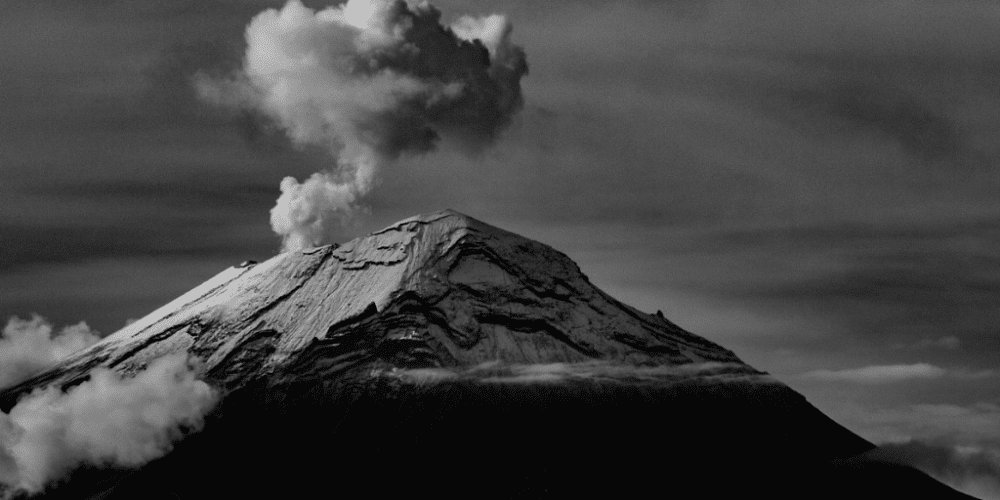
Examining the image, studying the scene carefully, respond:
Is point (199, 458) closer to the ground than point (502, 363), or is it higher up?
closer to the ground

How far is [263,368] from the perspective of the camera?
196875mm

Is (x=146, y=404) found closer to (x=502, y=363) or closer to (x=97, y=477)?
(x=97, y=477)

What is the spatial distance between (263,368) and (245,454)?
33.5 ft

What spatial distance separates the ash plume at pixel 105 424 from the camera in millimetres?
193375

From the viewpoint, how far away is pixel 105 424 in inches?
7672

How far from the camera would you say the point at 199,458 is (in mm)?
196500

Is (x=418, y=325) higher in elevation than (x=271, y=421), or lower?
higher

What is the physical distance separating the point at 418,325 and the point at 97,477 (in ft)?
131

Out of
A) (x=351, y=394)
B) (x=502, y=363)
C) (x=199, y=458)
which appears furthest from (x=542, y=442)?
(x=199, y=458)

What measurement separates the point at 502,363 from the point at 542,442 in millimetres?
10397

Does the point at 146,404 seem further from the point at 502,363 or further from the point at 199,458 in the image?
the point at 502,363

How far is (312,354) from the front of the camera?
197 metres

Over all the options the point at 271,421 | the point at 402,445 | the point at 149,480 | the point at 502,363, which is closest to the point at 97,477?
the point at 149,480

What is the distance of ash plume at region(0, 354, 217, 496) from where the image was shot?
193375 mm
